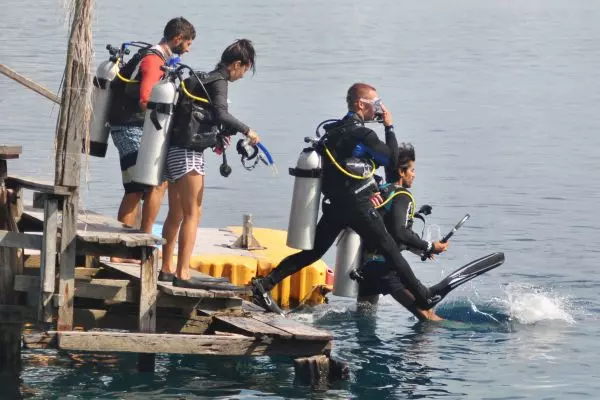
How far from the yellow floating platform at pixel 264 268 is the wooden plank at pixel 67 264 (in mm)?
2835

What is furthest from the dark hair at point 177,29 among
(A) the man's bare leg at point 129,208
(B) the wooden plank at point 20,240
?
(B) the wooden plank at point 20,240

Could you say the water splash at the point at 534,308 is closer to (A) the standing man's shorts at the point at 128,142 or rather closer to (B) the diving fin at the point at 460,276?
(B) the diving fin at the point at 460,276

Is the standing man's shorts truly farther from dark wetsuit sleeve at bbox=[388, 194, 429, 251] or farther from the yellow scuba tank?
dark wetsuit sleeve at bbox=[388, 194, 429, 251]

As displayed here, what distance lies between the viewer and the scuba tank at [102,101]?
11.8 meters

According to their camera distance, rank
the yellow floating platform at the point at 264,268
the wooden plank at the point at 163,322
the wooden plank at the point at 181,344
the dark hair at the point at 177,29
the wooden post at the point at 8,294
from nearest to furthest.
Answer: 1. the wooden plank at the point at 181,344
2. the wooden post at the point at 8,294
3. the wooden plank at the point at 163,322
4. the dark hair at the point at 177,29
5. the yellow floating platform at the point at 264,268

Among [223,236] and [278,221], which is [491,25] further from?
[223,236]

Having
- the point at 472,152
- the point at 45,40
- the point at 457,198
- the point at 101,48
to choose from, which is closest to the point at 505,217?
the point at 457,198

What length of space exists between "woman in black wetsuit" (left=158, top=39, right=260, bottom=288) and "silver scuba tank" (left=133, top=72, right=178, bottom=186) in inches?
3.7

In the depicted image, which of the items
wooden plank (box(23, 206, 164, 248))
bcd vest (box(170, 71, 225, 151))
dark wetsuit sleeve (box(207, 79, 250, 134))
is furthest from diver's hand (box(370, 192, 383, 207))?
wooden plank (box(23, 206, 164, 248))

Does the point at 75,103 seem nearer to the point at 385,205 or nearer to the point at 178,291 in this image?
the point at 178,291

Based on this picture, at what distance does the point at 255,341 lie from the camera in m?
10.7

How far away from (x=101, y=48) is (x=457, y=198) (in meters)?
18.0

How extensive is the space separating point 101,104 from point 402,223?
2773 millimetres

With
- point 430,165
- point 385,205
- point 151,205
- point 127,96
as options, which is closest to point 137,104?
point 127,96
